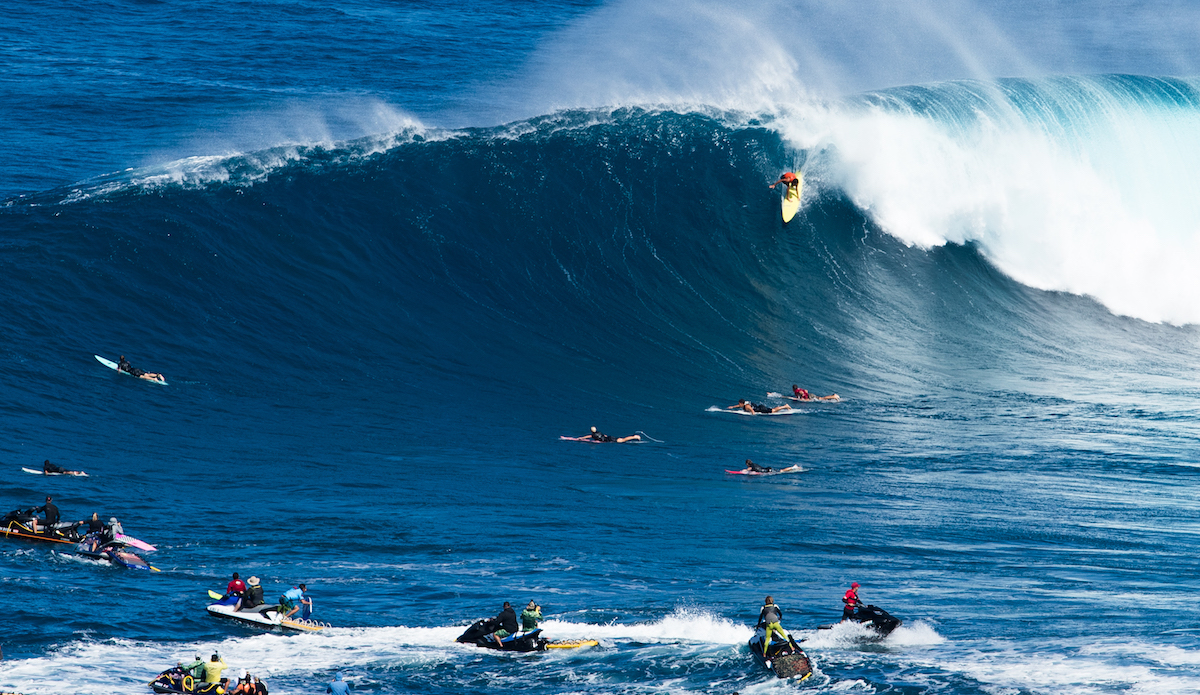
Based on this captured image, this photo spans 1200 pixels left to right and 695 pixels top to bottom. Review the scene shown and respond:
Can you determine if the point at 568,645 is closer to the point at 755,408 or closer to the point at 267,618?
the point at 267,618

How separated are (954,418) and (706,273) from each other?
10028mm

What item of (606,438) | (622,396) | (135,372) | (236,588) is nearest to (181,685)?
(236,588)

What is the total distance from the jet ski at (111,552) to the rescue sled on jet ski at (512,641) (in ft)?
20.2

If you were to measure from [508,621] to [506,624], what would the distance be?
54mm

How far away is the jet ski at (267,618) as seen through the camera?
1830 cm

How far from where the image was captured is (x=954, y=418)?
28.4 metres

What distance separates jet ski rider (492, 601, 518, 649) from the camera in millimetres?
17734

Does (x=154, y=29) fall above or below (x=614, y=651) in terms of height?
above

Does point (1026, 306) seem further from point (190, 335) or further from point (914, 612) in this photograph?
point (190, 335)

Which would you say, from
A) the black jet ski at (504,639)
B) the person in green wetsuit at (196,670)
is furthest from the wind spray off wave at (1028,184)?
the person in green wetsuit at (196,670)

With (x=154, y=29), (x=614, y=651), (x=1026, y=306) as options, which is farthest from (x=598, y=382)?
(x=154, y=29)

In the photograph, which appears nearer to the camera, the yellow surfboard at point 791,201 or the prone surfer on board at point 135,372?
the prone surfer on board at point 135,372

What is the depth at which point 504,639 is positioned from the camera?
1772 centimetres

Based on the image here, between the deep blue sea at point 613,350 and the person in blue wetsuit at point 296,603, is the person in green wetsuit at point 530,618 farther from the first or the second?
the person in blue wetsuit at point 296,603
